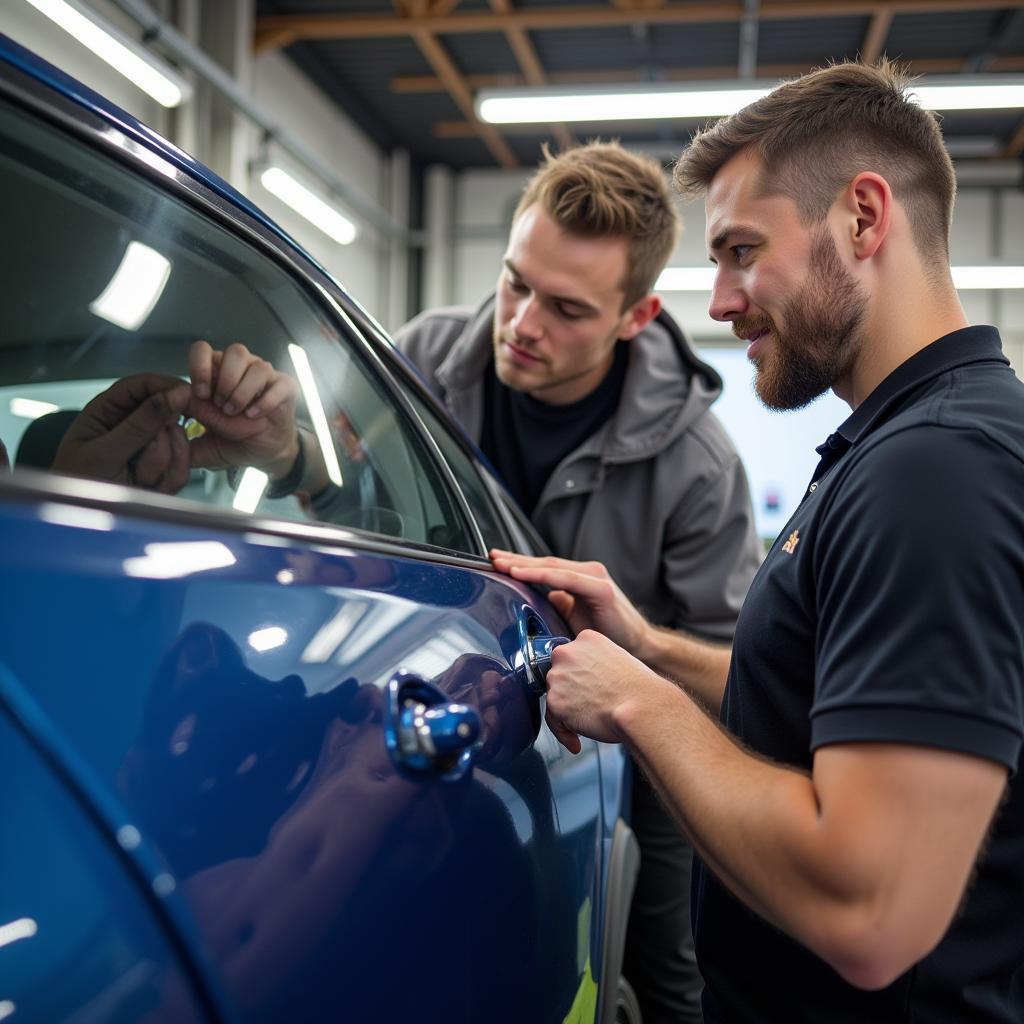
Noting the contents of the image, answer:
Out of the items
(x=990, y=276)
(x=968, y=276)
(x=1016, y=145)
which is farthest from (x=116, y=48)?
(x=1016, y=145)

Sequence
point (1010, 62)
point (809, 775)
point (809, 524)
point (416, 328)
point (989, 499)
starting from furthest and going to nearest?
1. point (1010, 62)
2. point (416, 328)
3. point (809, 524)
4. point (809, 775)
5. point (989, 499)

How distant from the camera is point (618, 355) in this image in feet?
8.59

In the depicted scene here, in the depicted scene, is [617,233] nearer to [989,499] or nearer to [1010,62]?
[989,499]

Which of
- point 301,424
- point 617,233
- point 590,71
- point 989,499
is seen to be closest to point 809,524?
point 989,499

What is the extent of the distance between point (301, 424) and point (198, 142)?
22.5ft

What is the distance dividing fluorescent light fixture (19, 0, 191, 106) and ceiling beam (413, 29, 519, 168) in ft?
7.49

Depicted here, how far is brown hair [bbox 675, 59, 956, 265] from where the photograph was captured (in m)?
1.36

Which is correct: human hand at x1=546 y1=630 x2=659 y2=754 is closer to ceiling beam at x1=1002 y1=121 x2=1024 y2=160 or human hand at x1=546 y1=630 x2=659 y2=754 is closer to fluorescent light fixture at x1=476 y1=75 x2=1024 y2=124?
fluorescent light fixture at x1=476 y1=75 x2=1024 y2=124

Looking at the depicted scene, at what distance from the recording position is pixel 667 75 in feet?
28.9

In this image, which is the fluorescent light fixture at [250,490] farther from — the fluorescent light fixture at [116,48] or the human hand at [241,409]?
the fluorescent light fixture at [116,48]

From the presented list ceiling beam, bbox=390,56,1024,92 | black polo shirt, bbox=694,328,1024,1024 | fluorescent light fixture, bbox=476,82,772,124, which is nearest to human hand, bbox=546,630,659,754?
black polo shirt, bbox=694,328,1024,1024

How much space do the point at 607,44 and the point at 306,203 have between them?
8.58 feet

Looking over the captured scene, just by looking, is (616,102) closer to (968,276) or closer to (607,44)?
(607,44)

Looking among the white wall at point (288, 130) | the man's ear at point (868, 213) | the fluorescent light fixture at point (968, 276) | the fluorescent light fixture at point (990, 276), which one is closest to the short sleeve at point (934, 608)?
the man's ear at point (868, 213)
